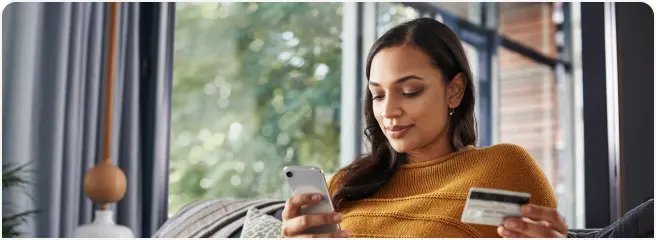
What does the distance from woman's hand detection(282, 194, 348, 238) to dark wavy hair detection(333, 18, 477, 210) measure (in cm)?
31

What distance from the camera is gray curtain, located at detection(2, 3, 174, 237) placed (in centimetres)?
266

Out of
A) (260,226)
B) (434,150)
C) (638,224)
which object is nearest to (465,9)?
(260,226)

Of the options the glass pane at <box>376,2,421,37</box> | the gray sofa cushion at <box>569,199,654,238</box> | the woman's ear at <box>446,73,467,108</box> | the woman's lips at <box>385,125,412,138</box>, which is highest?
the glass pane at <box>376,2,421,37</box>

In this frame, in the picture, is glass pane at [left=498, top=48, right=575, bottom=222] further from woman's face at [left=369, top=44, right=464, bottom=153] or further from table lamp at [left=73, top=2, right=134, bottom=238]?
woman's face at [left=369, top=44, right=464, bottom=153]

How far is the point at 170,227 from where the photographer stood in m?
2.39

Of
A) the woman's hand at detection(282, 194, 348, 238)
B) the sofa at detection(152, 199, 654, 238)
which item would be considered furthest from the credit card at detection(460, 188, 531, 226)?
the sofa at detection(152, 199, 654, 238)

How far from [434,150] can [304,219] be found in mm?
425

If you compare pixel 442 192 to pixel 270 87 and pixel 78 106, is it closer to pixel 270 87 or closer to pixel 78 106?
pixel 78 106

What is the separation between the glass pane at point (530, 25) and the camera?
20.5 ft

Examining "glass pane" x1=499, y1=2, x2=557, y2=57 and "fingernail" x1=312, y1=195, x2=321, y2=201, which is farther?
"glass pane" x1=499, y1=2, x2=557, y2=57

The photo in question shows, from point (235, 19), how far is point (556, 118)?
9.81 ft

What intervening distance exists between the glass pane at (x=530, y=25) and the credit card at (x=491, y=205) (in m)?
Result: 5.03

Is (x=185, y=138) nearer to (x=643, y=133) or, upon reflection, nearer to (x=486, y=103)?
(x=486, y=103)

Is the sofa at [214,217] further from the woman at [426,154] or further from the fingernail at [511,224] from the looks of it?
the fingernail at [511,224]
